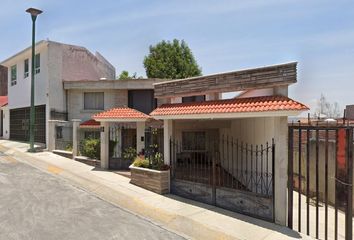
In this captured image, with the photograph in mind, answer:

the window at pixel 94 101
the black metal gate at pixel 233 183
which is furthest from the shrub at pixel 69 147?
the black metal gate at pixel 233 183

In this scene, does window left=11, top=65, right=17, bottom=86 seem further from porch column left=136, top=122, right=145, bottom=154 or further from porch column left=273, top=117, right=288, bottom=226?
porch column left=273, top=117, right=288, bottom=226

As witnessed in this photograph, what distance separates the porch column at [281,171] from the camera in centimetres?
773

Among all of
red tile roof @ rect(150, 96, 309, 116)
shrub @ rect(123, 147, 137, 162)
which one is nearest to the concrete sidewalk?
shrub @ rect(123, 147, 137, 162)

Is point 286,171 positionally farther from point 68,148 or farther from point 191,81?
point 68,148

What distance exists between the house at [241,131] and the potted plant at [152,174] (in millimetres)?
269

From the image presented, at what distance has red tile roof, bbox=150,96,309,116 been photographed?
754 centimetres

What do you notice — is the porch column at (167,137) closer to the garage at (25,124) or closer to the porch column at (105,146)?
the porch column at (105,146)

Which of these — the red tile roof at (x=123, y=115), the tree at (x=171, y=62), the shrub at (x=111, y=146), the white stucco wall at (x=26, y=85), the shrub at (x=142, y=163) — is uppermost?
the tree at (x=171, y=62)

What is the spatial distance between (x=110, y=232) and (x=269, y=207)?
162 inches

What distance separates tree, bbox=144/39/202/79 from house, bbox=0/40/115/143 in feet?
31.7

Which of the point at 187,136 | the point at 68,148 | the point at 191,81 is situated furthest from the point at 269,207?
the point at 68,148

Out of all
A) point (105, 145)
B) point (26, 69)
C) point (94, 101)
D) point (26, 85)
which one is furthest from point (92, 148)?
point (26, 69)

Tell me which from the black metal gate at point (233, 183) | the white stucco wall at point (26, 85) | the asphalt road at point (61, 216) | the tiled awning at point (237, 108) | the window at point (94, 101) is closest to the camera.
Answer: the asphalt road at point (61, 216)

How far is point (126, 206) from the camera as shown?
8.99m
